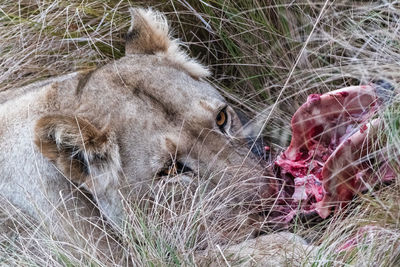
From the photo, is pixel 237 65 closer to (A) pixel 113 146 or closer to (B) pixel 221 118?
(B) pixel 221 118

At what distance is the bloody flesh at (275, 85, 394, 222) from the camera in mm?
3193

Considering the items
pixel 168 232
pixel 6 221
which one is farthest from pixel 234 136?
pixel 6 221

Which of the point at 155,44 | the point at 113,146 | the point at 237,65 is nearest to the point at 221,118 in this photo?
the point at 113,146

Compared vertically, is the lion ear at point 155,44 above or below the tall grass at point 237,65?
above

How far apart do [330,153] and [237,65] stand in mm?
1391

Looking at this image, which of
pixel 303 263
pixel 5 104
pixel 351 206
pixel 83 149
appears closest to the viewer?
pixel 303 263

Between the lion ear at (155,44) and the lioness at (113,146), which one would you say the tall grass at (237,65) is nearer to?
the lioness at (113,146)

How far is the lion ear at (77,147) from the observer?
3314 mm

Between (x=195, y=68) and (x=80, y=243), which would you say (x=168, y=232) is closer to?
(x=80, y=243)

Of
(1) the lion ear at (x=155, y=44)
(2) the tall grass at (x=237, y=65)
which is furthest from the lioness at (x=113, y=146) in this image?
(1) the lion ear at (x=155, y=44)

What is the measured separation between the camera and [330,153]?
3539mm

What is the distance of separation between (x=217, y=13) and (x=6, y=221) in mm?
1953

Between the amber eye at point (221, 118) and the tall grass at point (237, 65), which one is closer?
the tall grass at point (237, 65)

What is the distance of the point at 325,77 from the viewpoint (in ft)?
13.3
